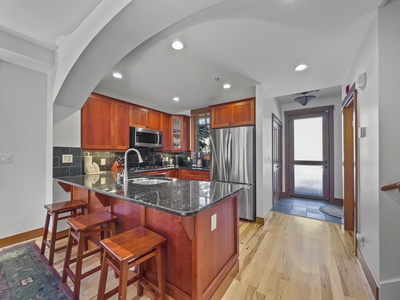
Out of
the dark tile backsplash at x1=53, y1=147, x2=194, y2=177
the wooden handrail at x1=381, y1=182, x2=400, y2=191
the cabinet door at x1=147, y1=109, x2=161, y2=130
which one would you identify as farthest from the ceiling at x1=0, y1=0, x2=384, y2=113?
the wooden handrail at x1=381, y1=182, x2=400, y2=191

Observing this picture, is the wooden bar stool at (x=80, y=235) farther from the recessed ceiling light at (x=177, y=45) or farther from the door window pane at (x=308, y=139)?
the door window pane at (x=308, y=139)

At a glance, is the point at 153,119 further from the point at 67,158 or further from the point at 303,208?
the point at 303,208

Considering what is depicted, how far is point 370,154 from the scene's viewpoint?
158cm

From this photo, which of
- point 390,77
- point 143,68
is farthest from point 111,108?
point 390,77

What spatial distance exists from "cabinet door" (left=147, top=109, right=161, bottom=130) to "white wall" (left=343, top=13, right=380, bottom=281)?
375 centimetres

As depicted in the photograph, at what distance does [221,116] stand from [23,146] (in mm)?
3246

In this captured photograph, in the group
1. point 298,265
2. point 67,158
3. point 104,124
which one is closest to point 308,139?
point 298,265

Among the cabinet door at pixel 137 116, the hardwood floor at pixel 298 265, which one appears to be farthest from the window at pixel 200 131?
the hardwood floor at pixel 298 265

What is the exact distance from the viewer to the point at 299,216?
334cm

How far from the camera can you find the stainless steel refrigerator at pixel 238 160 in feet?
10.3

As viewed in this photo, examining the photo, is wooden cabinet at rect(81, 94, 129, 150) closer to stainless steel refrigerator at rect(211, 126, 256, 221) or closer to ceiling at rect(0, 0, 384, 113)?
ceiling at rect(0, 0, 384, 113)

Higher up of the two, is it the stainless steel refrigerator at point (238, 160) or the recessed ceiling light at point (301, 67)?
the recessed ceiling light at point (301, 67)

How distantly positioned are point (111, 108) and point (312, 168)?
4.94 meters

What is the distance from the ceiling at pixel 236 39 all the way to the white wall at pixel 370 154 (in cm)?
25
